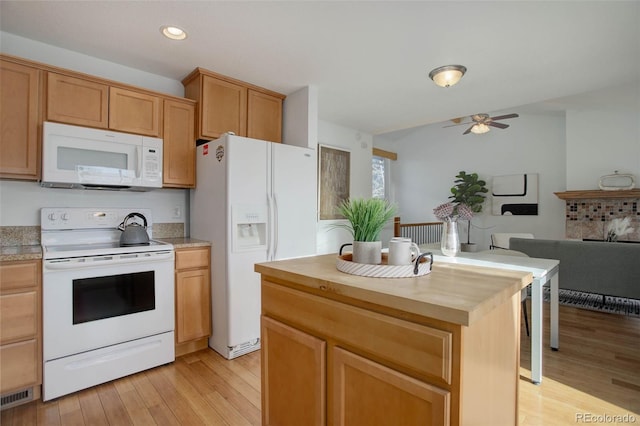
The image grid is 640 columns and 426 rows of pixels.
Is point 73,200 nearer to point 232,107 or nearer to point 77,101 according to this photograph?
point 77,101

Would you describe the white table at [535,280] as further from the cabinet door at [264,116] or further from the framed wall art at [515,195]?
the framed wall art at [515,195]

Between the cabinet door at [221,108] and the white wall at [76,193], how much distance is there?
1.43 ft

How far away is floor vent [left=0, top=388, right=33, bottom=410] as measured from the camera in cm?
191

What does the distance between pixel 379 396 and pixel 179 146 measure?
2.62 metres

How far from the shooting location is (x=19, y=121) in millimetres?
2154

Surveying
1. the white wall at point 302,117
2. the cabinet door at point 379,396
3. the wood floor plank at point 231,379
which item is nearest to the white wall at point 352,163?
the white wall at point 302,117

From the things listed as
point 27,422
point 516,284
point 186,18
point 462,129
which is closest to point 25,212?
point 27,422

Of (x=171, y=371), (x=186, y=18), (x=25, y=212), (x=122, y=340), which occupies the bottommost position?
(x=171, y=371)

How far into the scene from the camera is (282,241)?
114 inches

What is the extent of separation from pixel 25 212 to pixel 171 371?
1610mm

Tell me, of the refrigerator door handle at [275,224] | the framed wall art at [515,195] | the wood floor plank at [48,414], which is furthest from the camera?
the framed wall art at [515,195]

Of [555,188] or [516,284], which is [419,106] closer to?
[516,284]

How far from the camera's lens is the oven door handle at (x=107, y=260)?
A: 6.52 ft

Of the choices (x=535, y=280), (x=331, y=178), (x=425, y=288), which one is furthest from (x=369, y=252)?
(x=331, y=178)
